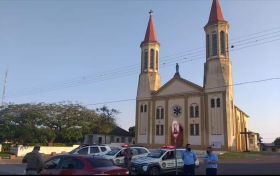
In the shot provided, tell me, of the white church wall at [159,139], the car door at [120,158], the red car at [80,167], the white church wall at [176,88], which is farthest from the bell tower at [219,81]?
the red car at [80,167]

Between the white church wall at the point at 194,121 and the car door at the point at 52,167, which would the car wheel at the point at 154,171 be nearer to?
the car door at the point at 52,167

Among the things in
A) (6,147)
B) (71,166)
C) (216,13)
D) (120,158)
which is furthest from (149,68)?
(71,166)

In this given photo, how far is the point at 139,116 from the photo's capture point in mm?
43250

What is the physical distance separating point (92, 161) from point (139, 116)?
34955mm

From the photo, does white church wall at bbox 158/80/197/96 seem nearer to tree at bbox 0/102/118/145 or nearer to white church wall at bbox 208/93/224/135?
white church wall at bbox 208/93/224/135

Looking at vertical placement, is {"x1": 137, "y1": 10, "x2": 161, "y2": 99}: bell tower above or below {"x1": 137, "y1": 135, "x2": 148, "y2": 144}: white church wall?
above

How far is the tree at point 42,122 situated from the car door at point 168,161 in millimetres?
22351

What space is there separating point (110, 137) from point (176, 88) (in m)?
19.3

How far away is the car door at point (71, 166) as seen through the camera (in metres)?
8.23

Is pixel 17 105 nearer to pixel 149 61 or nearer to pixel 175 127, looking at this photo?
pixel 149 61

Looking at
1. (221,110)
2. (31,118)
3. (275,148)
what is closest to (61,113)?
(31,118)

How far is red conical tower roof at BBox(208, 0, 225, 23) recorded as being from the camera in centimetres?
3919

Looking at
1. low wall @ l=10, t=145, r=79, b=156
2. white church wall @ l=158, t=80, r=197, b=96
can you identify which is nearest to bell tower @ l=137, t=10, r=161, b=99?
white church wall @ l=158, t=80, r=197, b=96

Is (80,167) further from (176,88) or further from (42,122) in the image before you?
(176,88)
